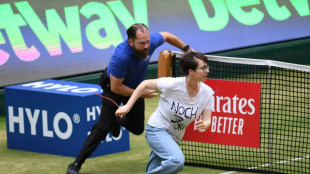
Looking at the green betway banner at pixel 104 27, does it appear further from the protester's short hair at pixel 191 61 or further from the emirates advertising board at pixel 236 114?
the protester's short hair at pixel 191 61

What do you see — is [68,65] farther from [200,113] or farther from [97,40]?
[200,113]

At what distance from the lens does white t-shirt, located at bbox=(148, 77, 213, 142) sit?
627 cm

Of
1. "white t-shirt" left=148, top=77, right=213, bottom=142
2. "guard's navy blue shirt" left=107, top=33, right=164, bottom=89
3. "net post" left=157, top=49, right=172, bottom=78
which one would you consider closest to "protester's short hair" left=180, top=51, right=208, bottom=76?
"white t-shirt" left=148, top=77, right=213, bottom=142

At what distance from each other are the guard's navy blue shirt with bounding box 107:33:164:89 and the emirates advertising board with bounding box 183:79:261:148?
3.10 ft

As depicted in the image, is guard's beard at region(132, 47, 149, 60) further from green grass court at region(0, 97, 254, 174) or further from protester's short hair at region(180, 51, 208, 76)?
green grass court at region(0, 97, 254, 174)

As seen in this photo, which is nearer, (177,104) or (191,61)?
(191,61)

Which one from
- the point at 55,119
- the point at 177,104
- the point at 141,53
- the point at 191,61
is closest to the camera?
the point at 191,61

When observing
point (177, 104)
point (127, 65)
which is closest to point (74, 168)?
point (127, 65)

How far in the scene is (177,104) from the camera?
6.28m

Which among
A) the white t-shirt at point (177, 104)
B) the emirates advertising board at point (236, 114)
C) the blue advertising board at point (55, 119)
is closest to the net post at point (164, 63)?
the emirates advertising board at point (236, 114)

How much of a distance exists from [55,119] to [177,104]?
8.46 feet

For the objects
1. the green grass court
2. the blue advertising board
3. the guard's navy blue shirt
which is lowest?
the green grass court

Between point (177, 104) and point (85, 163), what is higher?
point (177, 104)

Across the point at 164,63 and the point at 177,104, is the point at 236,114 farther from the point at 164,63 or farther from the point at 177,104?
the point at 177,104
